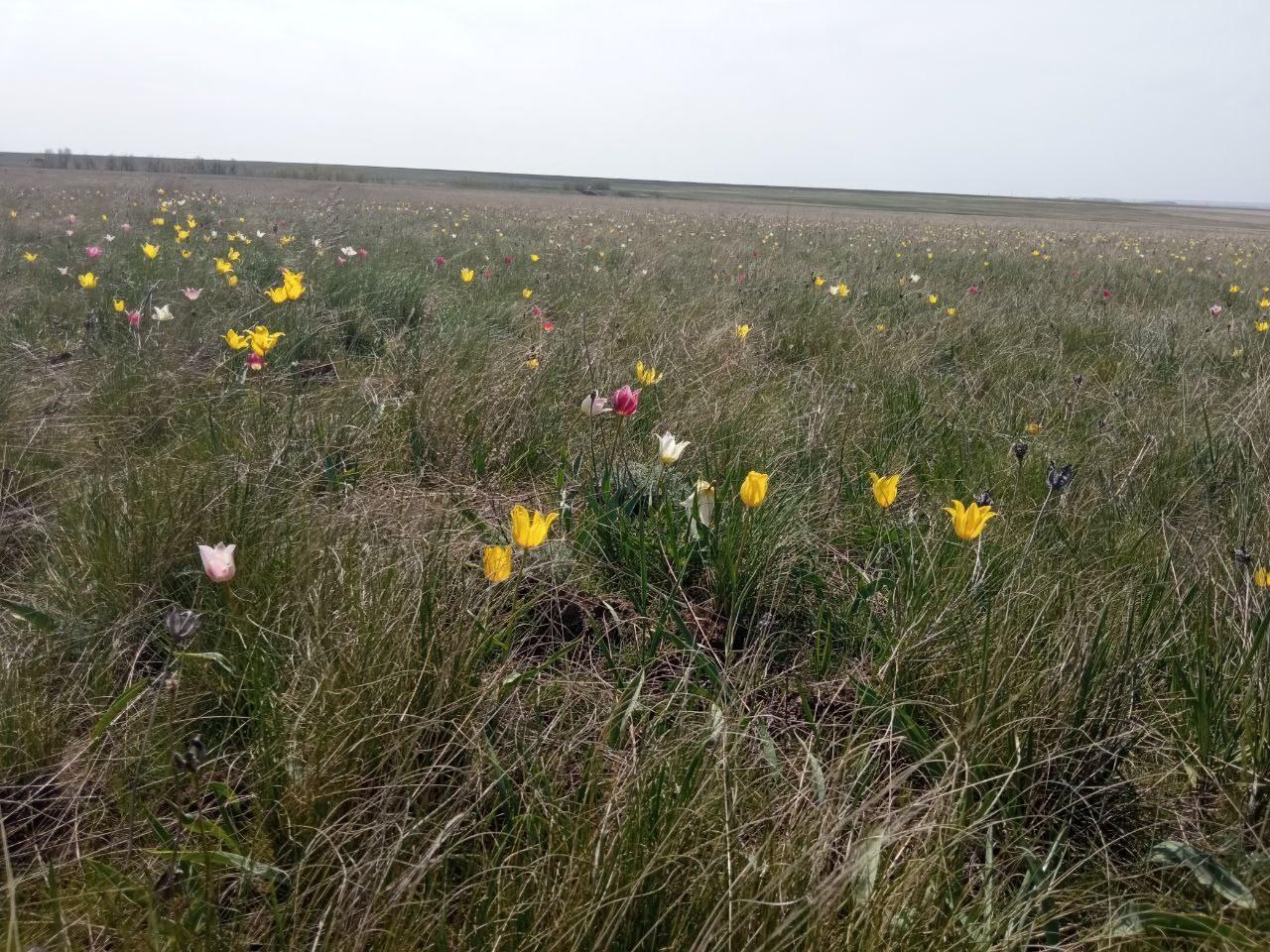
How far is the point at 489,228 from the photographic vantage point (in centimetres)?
1212

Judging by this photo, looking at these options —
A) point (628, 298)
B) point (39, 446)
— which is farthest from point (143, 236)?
point (39, 446)

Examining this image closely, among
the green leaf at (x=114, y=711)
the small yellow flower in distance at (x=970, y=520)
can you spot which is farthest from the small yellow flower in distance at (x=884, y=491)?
the green leaf at (x=114, y=711)

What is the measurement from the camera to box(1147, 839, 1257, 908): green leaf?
113 cm

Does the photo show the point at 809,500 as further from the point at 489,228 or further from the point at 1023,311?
the point at 489,228

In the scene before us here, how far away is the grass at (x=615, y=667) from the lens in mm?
1122

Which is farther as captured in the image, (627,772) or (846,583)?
(846,583)

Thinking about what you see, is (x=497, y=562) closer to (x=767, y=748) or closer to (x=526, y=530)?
(x=526, y=530)

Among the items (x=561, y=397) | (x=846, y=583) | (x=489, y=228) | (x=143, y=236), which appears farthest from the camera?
(x=489, y=228)

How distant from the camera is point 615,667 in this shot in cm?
165

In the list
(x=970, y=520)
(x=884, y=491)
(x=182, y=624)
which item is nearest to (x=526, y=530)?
(x=182, y=624)

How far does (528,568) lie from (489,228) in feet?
36.5

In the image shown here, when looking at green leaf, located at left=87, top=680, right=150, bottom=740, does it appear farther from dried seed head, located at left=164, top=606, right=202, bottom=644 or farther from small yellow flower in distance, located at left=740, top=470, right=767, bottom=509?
small yellow flower in distance, located at left=740, top=470, right=767, bottom=509

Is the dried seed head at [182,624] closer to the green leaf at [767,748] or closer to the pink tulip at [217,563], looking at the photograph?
the pink tulip at [217,563]

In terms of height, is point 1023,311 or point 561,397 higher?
point 1023,311
